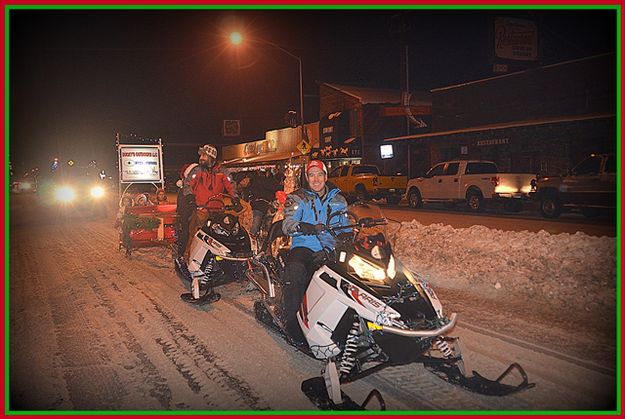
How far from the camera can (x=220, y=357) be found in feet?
17.2

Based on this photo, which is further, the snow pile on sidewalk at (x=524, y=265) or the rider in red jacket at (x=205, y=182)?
the rider in red jacket at (x=205, y=182)

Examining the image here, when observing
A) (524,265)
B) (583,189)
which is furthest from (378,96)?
(524,265)

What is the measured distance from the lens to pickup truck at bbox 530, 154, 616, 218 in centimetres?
1541

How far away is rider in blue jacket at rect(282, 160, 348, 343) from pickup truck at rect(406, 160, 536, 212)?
1536cm

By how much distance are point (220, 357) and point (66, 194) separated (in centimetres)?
2144

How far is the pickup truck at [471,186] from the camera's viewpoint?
18875mm

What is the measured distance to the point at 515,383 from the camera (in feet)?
14.3

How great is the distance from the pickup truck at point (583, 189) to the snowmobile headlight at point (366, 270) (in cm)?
1395

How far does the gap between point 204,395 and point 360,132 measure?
3475cm

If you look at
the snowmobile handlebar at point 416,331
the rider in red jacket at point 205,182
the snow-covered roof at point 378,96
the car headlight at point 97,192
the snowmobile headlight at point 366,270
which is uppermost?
the snow-covered roof at point 378,96

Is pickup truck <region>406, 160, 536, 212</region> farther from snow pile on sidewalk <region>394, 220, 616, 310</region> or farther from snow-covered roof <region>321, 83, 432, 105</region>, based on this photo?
snow-covered roof <region>321, 83, 432, 105</region>

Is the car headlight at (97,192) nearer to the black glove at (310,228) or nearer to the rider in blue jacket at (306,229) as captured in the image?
the rider in blue jacket at (306,229)

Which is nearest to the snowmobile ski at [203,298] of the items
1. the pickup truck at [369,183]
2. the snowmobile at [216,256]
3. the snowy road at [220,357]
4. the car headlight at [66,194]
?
the snowmobile at [216,256]

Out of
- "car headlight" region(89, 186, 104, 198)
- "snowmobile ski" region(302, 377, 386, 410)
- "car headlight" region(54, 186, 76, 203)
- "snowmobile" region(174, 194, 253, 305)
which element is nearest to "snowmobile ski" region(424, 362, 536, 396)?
"snowmobile ski" region(302, 377, 386, 410)
